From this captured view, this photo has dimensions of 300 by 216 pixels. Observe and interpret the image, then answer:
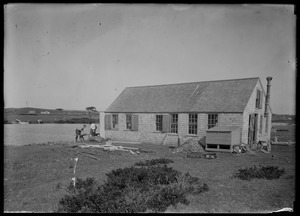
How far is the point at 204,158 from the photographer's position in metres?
11.7

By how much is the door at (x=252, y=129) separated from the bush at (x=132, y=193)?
34.6 ft

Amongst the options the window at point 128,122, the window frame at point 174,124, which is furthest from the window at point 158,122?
the window at point 128,122

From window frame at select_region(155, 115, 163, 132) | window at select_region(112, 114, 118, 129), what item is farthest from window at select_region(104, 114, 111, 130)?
window frame at select_region(155, 115, 163, 132)

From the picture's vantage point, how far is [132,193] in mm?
5711

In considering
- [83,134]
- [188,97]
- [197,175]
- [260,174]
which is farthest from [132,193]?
[83,134]

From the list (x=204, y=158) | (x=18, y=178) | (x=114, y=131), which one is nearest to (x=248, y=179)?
(x=204, y=158)

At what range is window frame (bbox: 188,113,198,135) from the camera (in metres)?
16.6

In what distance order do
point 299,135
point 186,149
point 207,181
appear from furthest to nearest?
1. point 186,149
2. point 207,181
3. point 299,135

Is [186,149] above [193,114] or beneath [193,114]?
beneath

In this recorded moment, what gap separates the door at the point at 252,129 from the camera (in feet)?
50.8

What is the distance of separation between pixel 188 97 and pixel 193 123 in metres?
3.11

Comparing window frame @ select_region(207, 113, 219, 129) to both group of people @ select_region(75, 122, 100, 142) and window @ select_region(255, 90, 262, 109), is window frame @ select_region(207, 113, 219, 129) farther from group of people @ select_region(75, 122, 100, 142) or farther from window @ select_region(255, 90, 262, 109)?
group of people @ select_region(75, 122, 100, 142)

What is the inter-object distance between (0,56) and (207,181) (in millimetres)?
7946

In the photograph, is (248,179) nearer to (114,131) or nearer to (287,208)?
(287,208)
